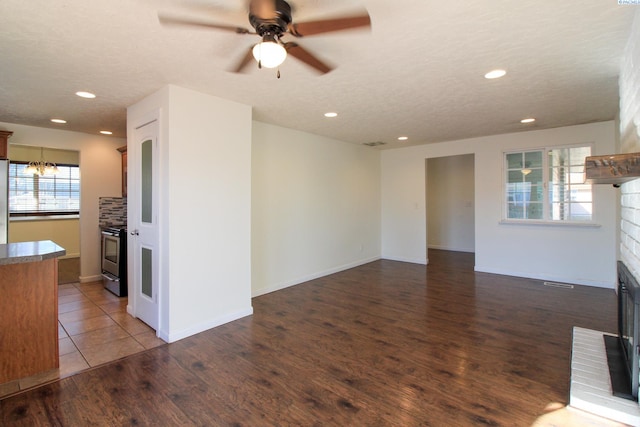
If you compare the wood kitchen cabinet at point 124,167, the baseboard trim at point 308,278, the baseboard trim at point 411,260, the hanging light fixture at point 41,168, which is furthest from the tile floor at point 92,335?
the baseboard trim at point 411,260

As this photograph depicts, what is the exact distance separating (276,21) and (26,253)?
243 cm

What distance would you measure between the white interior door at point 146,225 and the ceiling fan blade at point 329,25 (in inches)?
84.0

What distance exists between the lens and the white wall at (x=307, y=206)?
4598mm

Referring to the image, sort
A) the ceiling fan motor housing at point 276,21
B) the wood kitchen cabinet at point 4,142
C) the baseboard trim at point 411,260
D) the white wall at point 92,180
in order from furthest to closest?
the baseboard trim at point 411,260
the white wall at point 92,180
the wood kitchen cabinet at point 4,142
the ceiling fan motor housing at point 276,21

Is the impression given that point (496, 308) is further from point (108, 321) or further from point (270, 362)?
point (108, 321)

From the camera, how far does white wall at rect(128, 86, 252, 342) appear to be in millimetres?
3094

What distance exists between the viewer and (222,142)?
137 inches

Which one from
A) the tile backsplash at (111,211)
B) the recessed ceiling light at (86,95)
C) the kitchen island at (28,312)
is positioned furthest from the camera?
the tile backsplash at (111,211)

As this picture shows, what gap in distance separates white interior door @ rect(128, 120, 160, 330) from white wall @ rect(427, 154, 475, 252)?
6489 mm

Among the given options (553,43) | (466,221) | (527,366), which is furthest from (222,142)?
(466,221)

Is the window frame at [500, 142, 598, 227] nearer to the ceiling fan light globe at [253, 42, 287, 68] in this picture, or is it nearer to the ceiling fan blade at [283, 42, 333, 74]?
the ceiling fan blade at [283, 42, 333, 74]

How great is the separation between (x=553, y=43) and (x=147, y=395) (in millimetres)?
3860

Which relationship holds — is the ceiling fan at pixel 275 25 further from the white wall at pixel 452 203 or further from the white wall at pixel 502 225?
the white wall at pixel 452 203

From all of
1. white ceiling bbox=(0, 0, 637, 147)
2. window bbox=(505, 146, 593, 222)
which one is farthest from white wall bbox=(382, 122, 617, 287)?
white ceiling bbox=(0, 0, 637, 147)
